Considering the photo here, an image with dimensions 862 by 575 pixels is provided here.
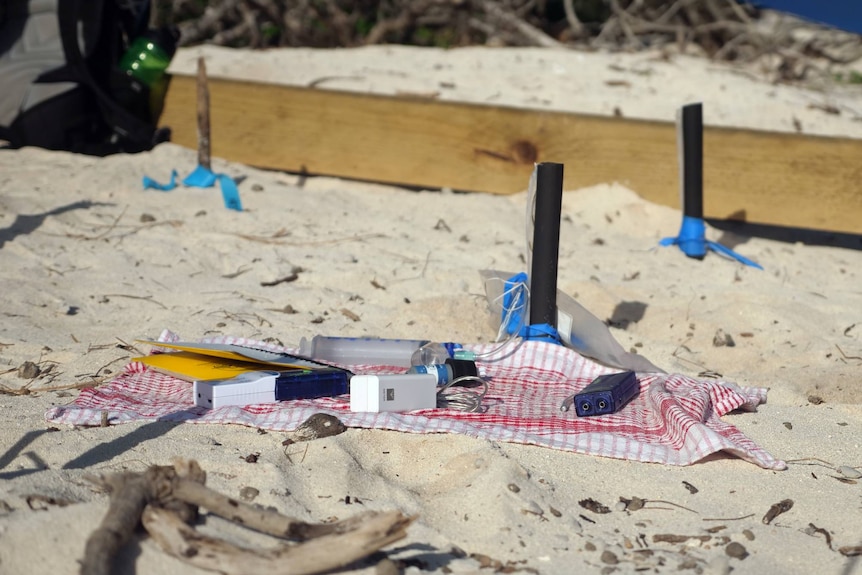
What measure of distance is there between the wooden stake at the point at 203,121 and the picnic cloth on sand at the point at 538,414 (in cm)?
194

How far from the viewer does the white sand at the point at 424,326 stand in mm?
1658

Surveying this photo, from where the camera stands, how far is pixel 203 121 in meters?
4.11

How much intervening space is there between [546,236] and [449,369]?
1.77 feet

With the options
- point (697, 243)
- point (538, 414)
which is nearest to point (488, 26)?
point (697, 243)

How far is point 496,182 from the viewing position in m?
4.21

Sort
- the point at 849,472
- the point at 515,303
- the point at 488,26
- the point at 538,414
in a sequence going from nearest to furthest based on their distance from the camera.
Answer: the point at 849,472
the point at 538,414
the point at 515,303
the point at 488,26

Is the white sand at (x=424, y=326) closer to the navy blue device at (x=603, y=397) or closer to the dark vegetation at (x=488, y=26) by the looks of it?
the navy blue device at (x=603, y=397)

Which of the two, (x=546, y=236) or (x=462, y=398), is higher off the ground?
(x=546, y=236)

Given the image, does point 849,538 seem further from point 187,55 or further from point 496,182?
point 187,55

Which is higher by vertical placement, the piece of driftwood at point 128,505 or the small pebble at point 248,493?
the piece of driftwood at point 128,505

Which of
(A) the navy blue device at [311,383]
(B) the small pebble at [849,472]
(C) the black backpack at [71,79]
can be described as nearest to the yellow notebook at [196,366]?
(A) the navy blue device at [311,383]

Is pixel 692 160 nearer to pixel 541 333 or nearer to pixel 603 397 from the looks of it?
pixel 541 333

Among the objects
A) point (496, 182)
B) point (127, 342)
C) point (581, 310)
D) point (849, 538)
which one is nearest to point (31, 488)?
point (127, 342)

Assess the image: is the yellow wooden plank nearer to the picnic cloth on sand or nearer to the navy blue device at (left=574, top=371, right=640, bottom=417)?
the picnic cloth on sand
